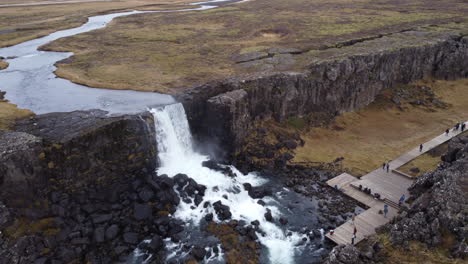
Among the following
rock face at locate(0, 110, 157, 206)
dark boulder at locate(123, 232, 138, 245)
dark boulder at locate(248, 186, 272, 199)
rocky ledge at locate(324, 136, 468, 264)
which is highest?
rock face at locate(0, 110, 157, 206)

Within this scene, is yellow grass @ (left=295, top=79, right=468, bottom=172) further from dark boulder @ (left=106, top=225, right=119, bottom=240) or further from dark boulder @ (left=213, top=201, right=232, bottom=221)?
dark boulder @ (left=106, top=225, right=119, bottom=240)

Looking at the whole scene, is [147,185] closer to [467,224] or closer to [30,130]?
[30,130]

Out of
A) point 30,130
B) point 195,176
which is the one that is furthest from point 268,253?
point 30,130

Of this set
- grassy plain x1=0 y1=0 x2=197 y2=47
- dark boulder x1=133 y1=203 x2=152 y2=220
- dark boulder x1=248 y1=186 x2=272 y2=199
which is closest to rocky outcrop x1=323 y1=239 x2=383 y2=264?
dark boulder x1=248 y1=186 x2=272 y2=199

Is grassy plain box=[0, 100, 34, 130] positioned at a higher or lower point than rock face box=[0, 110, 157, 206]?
higher

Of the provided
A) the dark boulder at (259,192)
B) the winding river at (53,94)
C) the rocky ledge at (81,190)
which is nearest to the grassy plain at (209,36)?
the winding river at (53,94)

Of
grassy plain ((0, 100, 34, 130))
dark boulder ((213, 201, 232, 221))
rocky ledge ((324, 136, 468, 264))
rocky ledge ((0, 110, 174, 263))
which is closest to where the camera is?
rocky ledge ((324, 136, 468, 264))
